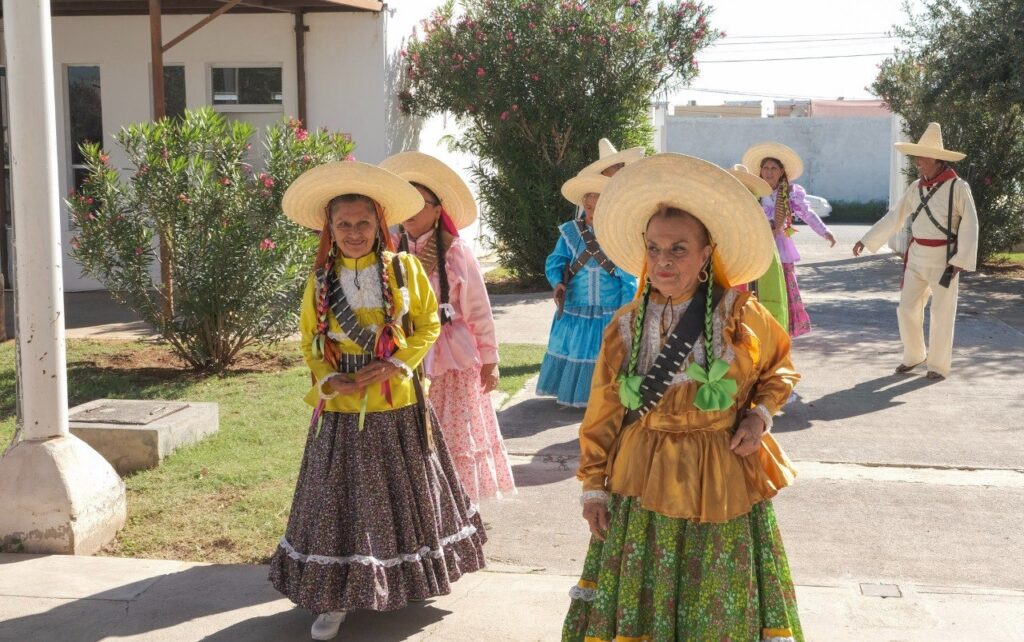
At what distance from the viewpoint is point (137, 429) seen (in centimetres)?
678

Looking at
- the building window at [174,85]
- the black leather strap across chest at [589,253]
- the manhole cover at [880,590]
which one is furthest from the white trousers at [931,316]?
the building window at [174,85]

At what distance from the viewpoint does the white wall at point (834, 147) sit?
45.0 m

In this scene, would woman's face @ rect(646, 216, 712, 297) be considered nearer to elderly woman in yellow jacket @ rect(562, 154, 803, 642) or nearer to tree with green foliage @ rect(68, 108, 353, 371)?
elderly woman in yellow jacket @ rect(562, 154, 803, 642)

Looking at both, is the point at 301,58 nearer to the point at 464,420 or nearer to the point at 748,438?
the point at 464,420

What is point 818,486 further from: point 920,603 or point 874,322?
point 874,322

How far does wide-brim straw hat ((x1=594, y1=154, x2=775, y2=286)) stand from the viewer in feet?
10.9

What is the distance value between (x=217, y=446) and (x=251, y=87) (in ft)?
27.2

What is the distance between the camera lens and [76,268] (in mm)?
14633

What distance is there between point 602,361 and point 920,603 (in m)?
2.09

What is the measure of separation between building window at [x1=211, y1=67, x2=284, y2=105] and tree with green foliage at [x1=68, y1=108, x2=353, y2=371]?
5166 mm

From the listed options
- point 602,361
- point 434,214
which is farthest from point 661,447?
point 434,214

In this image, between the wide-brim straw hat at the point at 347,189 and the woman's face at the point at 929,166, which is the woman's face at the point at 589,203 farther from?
the woman's face at the point at 929,166

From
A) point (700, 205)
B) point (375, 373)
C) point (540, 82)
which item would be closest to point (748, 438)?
point (700, 205)

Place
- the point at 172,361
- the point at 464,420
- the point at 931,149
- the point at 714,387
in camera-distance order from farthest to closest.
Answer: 1. the point at 172,361
2. the point at 931,149
3. the point at 464,420
4. the point at 714,387
